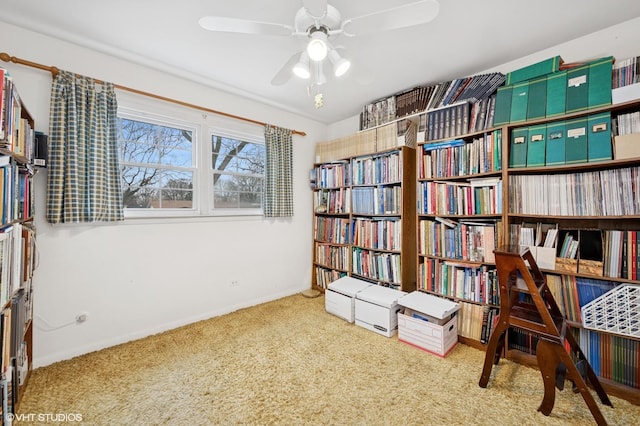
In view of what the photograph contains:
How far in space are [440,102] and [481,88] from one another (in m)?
0.33

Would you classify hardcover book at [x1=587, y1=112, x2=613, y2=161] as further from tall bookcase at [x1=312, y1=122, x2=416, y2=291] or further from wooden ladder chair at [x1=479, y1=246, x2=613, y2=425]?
tall bookcase at [x1=312, y1=122, x2=416, y2=291]

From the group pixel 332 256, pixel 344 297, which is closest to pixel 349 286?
pixel 344 297

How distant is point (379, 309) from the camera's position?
234cm

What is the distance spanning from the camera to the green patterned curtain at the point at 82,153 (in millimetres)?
1831

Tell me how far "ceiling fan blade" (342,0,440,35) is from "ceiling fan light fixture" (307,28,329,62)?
0.38 feet

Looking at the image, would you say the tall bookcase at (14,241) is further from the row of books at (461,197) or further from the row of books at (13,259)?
the row of books at (461,197)

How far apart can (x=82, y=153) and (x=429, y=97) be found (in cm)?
296

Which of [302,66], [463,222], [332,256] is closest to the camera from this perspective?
[302,66]

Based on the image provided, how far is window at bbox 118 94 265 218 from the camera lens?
230 centimetres

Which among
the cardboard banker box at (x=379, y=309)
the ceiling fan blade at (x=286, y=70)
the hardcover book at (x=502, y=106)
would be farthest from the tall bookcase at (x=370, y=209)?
the ceiling fan blade at (x=286, y=70)

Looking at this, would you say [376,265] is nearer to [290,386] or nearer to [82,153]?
[290,386]

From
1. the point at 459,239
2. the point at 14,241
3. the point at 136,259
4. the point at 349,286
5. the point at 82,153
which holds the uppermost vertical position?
the point at 82,153

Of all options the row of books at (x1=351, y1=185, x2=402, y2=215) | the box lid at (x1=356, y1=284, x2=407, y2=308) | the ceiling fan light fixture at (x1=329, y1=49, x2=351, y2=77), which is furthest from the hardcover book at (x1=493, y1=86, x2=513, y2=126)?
the box lid at (x1=356, y1=284, x2=407, y2=308)

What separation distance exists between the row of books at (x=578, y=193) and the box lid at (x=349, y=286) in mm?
1488
